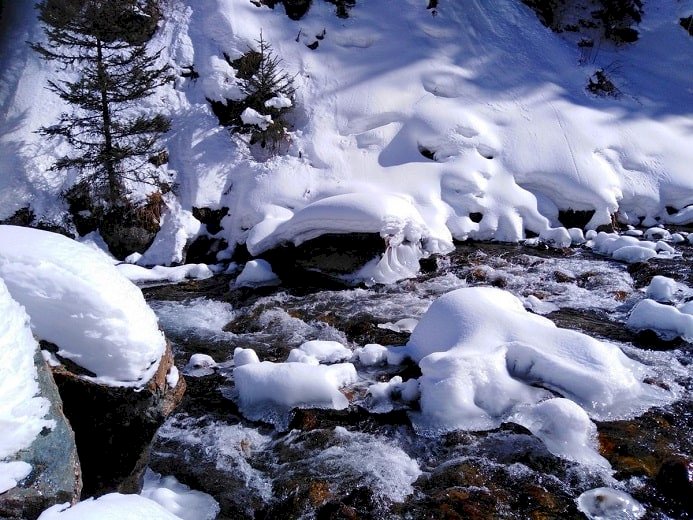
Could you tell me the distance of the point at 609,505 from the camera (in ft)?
11.5

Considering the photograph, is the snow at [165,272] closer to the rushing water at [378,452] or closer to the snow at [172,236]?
the snow at [172,236]

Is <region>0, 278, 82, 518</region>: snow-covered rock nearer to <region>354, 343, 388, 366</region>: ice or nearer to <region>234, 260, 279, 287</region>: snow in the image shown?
<region>354, 343, 388, 366</region>: ice

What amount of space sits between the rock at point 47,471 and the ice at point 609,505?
2954 mm

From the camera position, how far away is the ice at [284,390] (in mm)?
4578

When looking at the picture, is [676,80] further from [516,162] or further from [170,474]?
[170,474]

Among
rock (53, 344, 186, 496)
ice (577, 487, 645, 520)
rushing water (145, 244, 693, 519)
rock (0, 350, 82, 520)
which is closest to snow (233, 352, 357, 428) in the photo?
rushing water (145, 244, 693, 519)

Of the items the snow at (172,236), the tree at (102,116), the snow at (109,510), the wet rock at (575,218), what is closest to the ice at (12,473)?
the snow at (109,510)

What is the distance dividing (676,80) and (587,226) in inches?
255

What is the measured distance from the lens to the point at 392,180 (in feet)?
32.3

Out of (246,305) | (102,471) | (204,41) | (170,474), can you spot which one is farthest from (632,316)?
(204,41)

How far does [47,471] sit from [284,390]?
2.43m

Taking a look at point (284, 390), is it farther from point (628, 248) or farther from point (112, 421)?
point (628, 248)

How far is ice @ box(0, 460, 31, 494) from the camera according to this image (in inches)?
82.4

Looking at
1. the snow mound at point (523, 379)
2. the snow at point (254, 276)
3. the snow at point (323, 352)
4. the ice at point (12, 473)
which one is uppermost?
the ice at point (12, 473)
